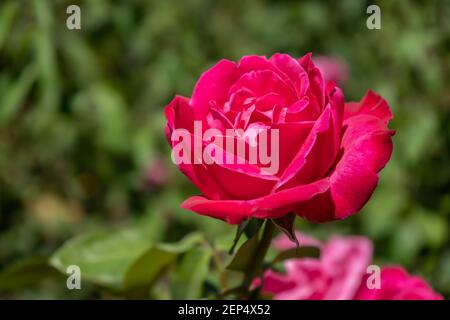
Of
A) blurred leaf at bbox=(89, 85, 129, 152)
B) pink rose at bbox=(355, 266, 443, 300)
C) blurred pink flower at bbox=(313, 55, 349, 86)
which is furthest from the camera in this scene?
blurred pink flower at bbox=(313, 55, 349, 86)

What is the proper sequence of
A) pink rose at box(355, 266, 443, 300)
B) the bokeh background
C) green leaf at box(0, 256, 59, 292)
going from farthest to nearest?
the bokeh background, green leaf at box(0, 256, 59, 292), pink rose at box(355, 266, 443, 300)

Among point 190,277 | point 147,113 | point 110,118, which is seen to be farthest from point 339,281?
point 147,113

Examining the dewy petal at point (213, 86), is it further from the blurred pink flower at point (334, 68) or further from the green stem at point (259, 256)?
the blurred pink flower at point (334, 68)

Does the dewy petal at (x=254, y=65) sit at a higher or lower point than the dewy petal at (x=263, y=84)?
higher

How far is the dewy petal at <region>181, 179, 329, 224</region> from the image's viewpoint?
0.51 m

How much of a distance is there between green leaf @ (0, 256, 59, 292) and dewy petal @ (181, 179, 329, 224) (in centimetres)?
32

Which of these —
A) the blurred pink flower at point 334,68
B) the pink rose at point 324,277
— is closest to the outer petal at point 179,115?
the pink rose at point 324,277

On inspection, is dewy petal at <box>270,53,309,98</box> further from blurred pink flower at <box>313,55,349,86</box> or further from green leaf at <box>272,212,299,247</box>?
blurred pink flower at <box>313,55,349,86</box>

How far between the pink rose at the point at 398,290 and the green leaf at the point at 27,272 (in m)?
0.33

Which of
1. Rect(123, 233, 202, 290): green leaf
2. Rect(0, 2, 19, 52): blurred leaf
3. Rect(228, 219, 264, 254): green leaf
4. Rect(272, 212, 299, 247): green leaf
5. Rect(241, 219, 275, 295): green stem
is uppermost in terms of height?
Rect(0, 2, 19, 52): blurred leaf

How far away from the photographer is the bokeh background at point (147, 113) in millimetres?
1420

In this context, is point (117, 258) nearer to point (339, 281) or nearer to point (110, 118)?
point (339, 281)

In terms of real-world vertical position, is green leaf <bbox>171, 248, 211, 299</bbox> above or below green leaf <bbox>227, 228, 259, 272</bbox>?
below

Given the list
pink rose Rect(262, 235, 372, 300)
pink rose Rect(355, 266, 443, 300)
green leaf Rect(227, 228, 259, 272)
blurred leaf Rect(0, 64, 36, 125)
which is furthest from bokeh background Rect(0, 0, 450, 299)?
green leaf Rect(227, 228, 259, 272)
